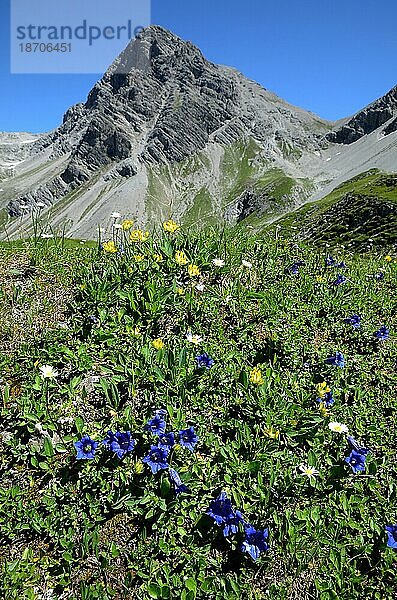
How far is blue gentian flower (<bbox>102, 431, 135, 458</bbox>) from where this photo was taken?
3.85 meters

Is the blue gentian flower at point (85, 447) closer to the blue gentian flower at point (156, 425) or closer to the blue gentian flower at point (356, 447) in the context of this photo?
the blue gentian flower at point (156, 425)

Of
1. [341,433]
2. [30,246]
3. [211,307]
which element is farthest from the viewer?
[30,246]

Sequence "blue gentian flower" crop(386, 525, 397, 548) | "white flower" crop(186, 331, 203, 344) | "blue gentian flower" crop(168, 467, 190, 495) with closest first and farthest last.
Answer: "blue gentian flower" crop(386, 525, 397, 548) → "blue gentian flower" crop(168, 467, 190, 495) → "white flower" crop(186, 331, 203, 344)

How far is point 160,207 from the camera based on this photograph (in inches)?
7451

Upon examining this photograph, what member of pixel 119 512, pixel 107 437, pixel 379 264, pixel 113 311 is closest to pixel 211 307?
pixel 113 311

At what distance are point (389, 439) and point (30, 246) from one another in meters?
5.93

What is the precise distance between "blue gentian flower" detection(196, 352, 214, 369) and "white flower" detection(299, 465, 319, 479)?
1391mm

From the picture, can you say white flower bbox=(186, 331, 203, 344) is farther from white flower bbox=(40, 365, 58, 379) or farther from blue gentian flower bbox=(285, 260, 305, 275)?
blue gentian flower bbox=(285, 260, 305, 275)

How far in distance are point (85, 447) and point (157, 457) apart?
0.64 meters

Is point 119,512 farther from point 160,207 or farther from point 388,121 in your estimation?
point 388,121

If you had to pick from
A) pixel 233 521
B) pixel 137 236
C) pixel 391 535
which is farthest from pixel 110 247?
pixel 391 535

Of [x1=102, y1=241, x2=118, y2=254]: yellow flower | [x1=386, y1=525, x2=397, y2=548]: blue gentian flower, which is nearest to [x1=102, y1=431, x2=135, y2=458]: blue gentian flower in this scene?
[x1=386, y1=525, x2=397, y2=548]: blue gentian flower

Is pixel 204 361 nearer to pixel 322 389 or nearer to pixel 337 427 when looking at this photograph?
pixel 322 389

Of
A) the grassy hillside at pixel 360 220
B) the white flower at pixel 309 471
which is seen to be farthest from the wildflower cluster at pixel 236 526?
the grassy hillside at pixel 360 220
